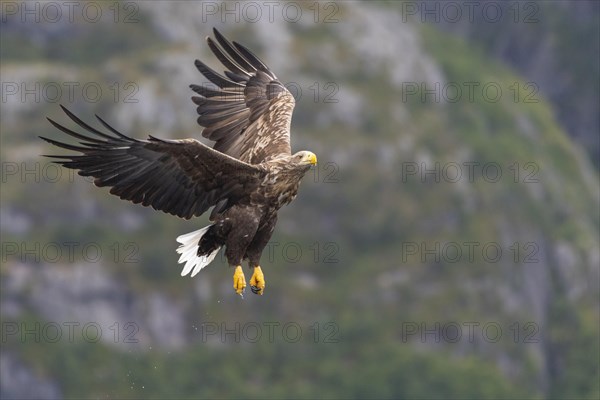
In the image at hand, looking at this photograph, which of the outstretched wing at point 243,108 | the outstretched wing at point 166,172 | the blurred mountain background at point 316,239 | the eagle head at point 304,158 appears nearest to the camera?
the outstretched wing at point 166,172

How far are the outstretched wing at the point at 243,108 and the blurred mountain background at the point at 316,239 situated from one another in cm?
6297

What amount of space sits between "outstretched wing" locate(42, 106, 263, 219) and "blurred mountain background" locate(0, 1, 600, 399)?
6626cm

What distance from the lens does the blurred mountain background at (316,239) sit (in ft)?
329

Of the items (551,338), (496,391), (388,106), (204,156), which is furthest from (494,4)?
(204,156)

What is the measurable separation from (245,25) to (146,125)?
12887 millimetres

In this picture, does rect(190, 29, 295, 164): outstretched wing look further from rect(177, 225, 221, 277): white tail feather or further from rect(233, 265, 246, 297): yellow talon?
rect(233, 265, 246, 297): yellow talon

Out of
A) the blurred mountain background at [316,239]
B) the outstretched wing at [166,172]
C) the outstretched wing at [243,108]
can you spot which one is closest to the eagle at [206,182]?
the outstretched wing at [166,172]

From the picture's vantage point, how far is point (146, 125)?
10725 centimetres

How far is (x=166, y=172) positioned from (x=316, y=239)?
86.3 meters

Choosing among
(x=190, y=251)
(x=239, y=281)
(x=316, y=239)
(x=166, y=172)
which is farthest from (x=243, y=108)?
(x=316, y=239)

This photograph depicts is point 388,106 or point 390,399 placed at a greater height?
point 388,106

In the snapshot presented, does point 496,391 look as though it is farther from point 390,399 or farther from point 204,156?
point 204,156

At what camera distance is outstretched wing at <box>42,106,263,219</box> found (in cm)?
2261

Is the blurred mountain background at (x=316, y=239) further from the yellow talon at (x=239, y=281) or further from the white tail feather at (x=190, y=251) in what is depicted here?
the yellow talon at (x=239, y=281)
